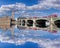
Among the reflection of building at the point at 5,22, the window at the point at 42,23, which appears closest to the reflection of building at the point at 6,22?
the reflection of building at the point at 5,22

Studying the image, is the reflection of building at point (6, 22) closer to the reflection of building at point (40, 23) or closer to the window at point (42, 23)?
the reflection of building at point (40, 23)

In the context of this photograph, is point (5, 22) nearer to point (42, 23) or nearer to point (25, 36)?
point (25, 36)

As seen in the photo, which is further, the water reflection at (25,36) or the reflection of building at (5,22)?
the reflection of building at (5,22)

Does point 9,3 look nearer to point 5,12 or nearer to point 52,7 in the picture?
point 5,12

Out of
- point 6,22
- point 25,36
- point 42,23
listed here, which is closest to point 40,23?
point 42,23

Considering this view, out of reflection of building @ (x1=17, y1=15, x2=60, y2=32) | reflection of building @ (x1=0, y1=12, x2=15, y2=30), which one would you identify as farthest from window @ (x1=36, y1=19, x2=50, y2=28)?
reflection of building @ (x1=0, y1=12, x2=15, y2=30)

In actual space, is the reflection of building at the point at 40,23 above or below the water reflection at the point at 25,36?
above

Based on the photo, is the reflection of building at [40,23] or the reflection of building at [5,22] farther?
the reflection of building at [5,22]

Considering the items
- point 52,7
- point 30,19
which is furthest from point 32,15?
point 52,7
